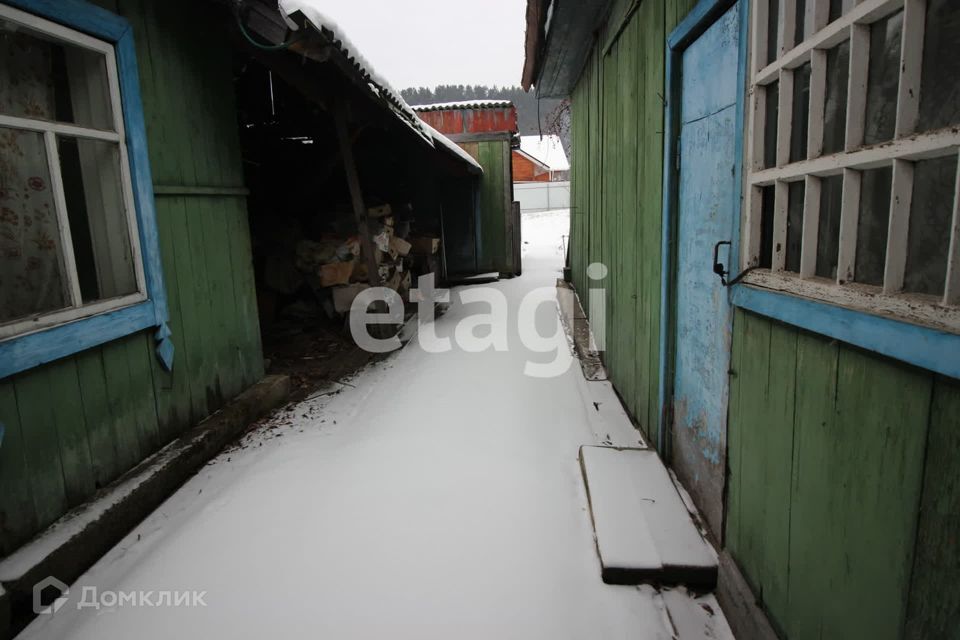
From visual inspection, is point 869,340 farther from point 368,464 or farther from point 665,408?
point 368,464

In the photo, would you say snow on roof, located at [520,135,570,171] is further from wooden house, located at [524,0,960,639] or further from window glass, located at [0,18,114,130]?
wooden house, located at [524,0,960,639]

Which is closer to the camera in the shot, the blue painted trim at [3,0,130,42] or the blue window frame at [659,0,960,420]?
the blue window frame at [659,0,960,420]

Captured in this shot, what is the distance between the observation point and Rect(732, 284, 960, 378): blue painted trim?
0.95 meters

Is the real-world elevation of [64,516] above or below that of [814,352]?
below

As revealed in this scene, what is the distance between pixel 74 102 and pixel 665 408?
3651 millimetres

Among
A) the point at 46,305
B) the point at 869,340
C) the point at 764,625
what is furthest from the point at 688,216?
the point at 46,305

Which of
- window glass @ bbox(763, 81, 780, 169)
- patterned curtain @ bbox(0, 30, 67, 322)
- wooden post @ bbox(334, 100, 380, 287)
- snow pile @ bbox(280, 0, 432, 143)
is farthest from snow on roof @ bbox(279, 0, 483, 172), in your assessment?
window glass @ bbox(763, 81, 780, 169)

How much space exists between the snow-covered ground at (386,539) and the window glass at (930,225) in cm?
153

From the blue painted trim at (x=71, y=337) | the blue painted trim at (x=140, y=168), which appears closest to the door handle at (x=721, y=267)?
the blue painted trim at (x=71, y=337)

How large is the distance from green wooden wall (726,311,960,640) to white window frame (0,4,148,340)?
3.00 meters

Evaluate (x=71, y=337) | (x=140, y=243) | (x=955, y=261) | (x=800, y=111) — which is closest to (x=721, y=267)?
(x=800, y=111)

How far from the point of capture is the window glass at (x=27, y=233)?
233 cm

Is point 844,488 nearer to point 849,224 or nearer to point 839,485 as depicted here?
point 839,485

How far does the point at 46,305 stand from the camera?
249 centimetres
